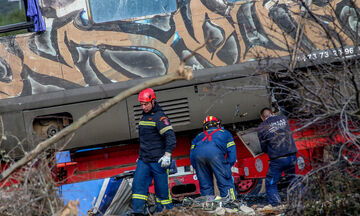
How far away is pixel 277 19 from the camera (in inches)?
290

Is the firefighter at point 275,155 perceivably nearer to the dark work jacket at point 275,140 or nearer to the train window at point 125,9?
the dark work jacket at point 275,140

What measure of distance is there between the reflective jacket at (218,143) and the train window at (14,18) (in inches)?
110

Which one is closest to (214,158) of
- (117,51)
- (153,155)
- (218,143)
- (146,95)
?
(218,143)

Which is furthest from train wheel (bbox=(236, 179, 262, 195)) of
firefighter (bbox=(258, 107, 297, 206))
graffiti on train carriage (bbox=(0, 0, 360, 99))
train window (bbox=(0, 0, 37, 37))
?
train window (bbox=(0, 0, 37, 37))

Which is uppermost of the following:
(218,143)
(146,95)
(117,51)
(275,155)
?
(117,51)

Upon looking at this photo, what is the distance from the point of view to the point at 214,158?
771cm

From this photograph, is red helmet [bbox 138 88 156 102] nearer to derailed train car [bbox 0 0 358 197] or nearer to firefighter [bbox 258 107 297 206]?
derailed train car [bbox 0 0 358 197]

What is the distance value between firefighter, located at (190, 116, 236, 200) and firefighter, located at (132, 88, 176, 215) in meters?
0.52

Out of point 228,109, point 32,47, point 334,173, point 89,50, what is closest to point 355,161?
point 334,173

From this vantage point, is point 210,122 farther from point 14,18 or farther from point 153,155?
point 14,18

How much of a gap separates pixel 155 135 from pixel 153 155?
28 cm

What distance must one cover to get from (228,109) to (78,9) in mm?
2429

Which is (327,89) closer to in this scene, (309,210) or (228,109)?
(309,210)

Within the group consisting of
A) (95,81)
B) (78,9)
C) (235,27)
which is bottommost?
(95,81)
